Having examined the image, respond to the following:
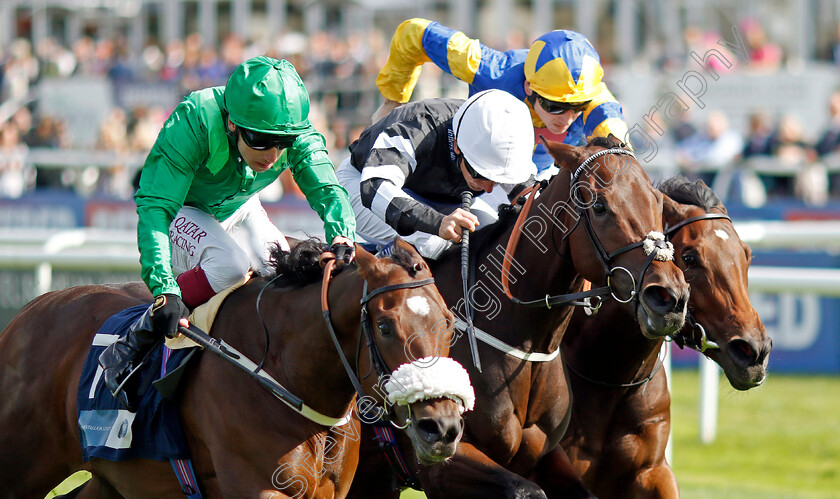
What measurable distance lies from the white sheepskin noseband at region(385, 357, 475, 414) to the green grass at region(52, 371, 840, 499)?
2659mm

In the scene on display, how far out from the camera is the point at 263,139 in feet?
12.6

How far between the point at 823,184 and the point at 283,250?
7.94 metres

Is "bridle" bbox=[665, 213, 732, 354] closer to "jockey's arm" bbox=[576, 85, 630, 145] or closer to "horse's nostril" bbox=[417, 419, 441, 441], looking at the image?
"jockey's arm" bbox=[576, 85, 630, 145]

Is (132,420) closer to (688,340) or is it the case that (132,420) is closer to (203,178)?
(203,178)

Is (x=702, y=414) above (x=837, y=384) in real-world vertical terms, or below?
above

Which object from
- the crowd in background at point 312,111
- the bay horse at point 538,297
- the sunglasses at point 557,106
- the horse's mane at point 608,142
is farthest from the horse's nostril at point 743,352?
the crowd in background at point 312,111

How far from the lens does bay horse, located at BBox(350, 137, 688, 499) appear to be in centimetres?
372

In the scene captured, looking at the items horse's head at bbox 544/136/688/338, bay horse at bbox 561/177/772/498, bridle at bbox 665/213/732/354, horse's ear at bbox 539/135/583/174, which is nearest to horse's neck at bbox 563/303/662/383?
bay horse at bbox 561/177/772/498

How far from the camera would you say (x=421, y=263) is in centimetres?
342

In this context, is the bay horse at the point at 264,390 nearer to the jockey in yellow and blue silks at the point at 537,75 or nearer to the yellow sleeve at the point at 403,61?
the jockey in yellow and blue silks at the point at 537,75

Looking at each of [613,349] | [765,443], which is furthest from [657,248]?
[765,443]

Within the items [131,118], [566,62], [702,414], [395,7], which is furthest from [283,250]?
[395,7]

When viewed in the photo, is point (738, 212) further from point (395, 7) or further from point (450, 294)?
point (395, 7)

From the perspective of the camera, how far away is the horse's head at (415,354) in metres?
3.13
